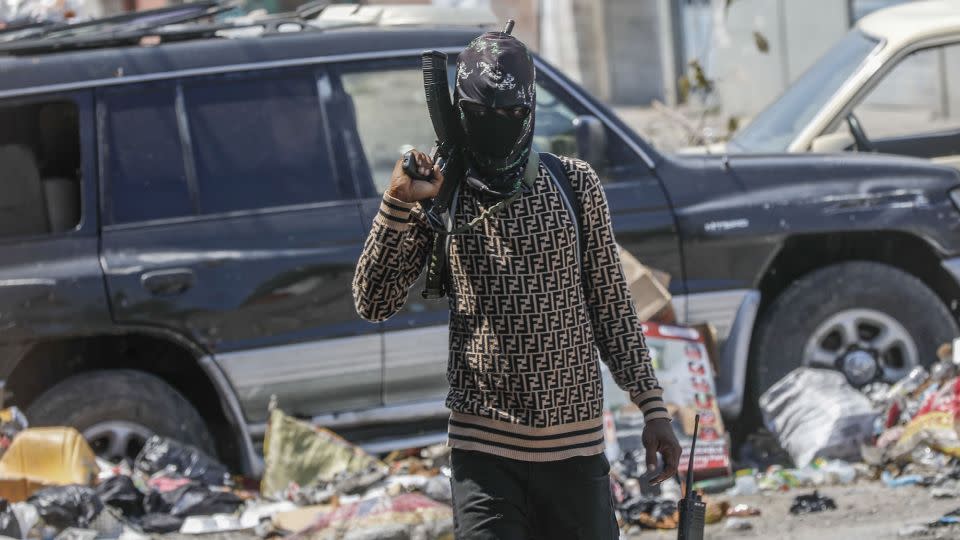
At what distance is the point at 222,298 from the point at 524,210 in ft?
10.3

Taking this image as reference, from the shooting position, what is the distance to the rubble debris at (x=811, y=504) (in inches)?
236

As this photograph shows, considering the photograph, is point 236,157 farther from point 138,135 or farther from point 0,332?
point 0,332

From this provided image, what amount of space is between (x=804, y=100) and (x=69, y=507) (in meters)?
4.43

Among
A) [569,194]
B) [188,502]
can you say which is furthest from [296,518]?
[569,194]

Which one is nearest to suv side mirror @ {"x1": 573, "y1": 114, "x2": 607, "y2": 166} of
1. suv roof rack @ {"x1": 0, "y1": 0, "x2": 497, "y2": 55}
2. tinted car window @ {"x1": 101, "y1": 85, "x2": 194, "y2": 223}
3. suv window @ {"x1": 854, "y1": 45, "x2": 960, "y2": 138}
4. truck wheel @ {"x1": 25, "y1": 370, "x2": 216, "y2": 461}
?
suv roof rack @ {"x1": 0, "y1": 0, "x2": 497, "y2": 55}

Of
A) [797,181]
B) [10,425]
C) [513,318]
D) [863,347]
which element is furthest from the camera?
[863,347]

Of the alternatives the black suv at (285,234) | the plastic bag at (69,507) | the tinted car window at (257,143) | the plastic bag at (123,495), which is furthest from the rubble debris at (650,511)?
the plastic bag at (69,507)

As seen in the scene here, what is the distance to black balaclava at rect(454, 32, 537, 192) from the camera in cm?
329

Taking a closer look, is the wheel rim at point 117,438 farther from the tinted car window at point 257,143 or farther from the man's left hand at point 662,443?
the man's left hand at point 662,443

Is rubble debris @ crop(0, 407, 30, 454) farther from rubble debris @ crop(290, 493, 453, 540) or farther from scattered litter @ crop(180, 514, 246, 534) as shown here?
rubble debris @ crop(290, 493, 453, 540)

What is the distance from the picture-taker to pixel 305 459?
6246 mm

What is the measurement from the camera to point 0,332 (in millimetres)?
6168

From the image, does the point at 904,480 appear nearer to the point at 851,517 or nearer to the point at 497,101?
the point at 851,517

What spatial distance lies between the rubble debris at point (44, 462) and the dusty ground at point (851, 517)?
2.24 m
